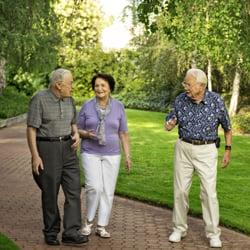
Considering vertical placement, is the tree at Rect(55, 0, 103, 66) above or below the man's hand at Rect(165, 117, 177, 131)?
above

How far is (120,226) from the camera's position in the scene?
25.2 ft

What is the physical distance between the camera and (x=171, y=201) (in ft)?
31.0

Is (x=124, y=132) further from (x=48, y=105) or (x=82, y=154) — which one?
(x=48, y=105)

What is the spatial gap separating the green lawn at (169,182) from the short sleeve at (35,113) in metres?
2.95

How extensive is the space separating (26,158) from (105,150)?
876 cm

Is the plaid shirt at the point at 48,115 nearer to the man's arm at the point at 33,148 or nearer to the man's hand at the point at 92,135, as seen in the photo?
the man's arm at the point at 33,148

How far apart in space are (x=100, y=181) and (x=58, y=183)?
537mm

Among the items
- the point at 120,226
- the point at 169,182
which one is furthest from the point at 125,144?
the point at 169,182

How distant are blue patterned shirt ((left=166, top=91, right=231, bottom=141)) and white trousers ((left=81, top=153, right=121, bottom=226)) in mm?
845

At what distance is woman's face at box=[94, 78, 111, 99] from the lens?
670 cm

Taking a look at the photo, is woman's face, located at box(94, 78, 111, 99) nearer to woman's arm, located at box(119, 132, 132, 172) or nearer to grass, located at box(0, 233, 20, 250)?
woman's arm, located at box(119, 132, 132, 172)

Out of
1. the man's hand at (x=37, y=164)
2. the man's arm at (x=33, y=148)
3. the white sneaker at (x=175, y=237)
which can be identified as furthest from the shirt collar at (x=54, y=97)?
the white sneaker at (x=175, y=237)

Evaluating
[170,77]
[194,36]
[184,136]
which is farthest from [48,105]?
[170,77]

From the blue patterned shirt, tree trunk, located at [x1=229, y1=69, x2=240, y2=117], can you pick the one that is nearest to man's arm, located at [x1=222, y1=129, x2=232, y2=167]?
the blue patterned shirt
